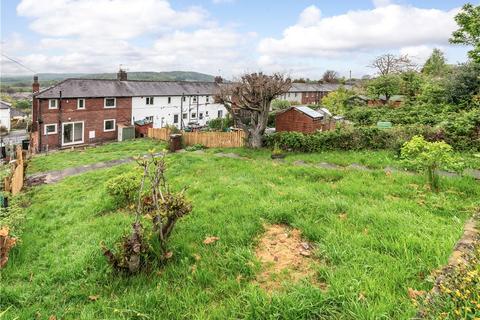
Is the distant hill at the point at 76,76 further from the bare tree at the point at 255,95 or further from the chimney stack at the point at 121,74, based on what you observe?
the bare tree at the point at 255,95

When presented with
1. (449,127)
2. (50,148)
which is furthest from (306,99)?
(449,127)

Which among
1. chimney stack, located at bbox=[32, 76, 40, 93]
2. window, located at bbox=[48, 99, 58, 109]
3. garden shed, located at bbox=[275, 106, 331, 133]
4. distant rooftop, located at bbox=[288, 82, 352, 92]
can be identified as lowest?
garden shed, located at bbox=[275, 106, 331, 133]

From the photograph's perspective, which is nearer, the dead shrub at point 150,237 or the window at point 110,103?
the dead shrub at point 150,237

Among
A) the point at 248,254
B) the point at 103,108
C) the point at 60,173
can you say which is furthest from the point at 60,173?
the point at 103,108

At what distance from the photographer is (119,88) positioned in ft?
122

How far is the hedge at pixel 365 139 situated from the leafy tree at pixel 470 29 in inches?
137

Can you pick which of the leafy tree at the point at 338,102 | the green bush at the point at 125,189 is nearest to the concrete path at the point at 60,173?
the green bush at the point at 125,189

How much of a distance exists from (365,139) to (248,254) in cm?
1263

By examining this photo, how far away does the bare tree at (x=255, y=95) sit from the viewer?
60.0ft

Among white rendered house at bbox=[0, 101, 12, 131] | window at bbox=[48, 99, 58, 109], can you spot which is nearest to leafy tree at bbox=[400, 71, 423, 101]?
window at bbox=[48, 99, 58, 109]

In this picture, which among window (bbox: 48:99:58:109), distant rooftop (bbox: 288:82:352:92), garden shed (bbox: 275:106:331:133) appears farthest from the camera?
distant rooftop (bbox: 288:82:352:92)

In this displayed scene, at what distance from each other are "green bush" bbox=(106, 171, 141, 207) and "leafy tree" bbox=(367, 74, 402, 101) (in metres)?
31.7

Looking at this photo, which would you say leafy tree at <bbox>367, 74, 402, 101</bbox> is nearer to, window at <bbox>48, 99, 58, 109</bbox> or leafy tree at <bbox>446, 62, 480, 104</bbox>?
leafy tree at <bbox>446, 62, 480, 104</bbox>

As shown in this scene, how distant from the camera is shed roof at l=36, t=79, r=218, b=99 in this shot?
31.5 m
